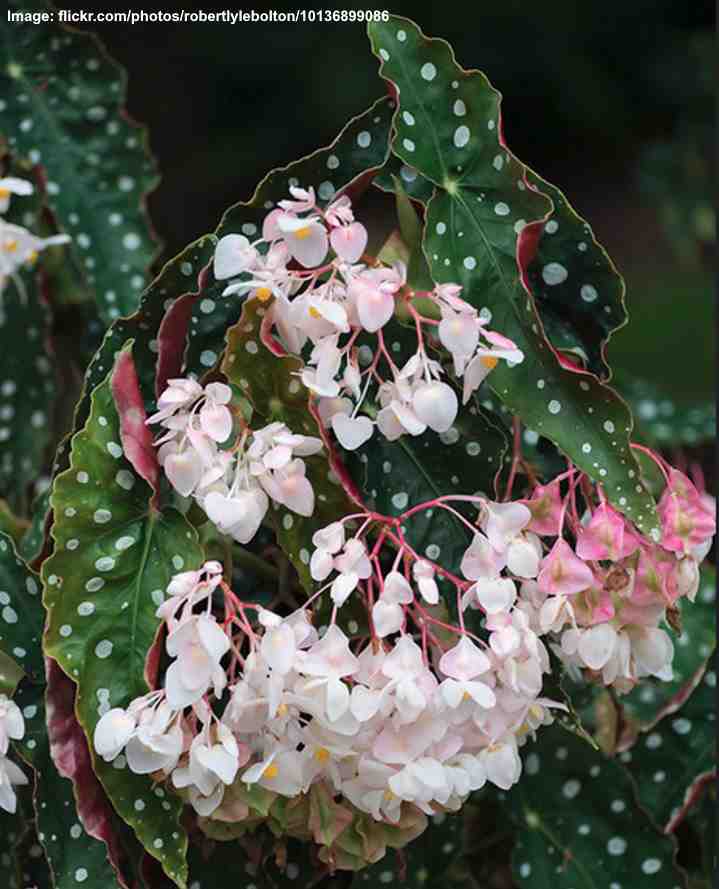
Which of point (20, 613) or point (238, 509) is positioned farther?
point (20, 613)

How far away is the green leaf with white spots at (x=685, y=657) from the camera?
3.37ft

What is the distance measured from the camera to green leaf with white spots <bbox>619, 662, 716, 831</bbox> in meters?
0.91

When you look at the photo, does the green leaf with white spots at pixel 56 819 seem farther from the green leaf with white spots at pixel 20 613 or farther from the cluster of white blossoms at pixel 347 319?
the cluster of white blossoms at pixel 347 319

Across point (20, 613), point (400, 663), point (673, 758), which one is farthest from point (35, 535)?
point (673, 758)

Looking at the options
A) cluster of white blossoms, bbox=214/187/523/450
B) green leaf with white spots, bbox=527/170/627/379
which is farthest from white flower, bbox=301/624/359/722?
green leaf with white spots, bbox=527/170/627/379

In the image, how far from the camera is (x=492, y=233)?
0.74 meters

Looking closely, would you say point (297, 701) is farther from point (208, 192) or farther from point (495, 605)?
point (208, 192)

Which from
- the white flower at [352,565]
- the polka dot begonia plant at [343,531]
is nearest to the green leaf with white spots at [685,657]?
the polka dot begonia plant at [343,531]

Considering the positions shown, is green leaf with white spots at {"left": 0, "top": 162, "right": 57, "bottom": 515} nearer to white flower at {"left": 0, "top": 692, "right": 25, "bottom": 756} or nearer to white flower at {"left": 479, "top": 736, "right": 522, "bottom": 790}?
white flower at {"left": 0, "top": 692, "right": 25, "bottom": 756}

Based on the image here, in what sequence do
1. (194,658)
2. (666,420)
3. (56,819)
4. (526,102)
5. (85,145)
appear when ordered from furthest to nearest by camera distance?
(526,102)
(666,420)
(85,145)
(56,819)
(194,658)

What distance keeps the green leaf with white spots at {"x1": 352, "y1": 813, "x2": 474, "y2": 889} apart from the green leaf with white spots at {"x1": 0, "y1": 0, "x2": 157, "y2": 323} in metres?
0.45

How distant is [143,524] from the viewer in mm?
716

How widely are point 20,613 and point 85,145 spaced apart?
446 mm

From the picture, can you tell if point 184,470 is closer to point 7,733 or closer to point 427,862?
point 7,733
